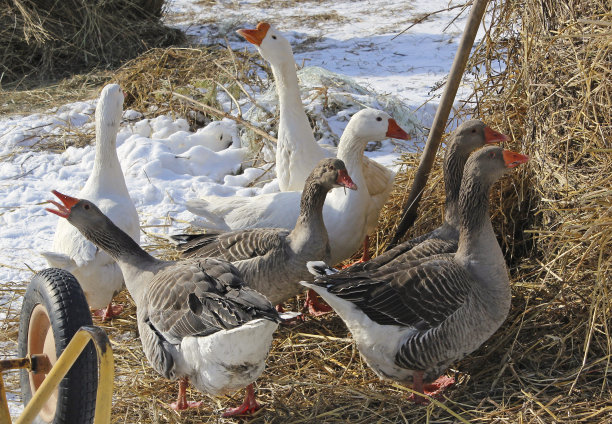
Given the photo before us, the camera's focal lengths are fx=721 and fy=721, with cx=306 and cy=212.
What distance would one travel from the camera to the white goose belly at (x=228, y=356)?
Answer: 3.37 meters

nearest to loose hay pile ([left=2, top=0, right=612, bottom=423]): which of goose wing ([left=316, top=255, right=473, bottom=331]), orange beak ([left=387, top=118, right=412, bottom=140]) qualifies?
goose wing ([left=316, top=255, right=473, bottom=331])

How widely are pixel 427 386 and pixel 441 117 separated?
71.1 inches

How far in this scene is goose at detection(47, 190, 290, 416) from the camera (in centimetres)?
342

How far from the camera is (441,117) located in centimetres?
482

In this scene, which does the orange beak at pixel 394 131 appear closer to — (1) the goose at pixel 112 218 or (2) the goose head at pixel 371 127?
(2) the goose head at pixel 371 127

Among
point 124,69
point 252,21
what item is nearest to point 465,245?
point 124,69

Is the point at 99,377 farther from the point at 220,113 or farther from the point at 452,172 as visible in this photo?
the point at 220,113

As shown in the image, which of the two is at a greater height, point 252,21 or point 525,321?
point 252,21

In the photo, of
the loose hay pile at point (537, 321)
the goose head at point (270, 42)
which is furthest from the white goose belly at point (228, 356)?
the goose head at point (270, 42)

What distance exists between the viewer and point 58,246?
4.98 metres

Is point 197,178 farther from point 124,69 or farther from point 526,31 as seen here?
point 526,31

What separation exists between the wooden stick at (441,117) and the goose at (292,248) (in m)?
0.72

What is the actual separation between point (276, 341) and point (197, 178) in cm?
281

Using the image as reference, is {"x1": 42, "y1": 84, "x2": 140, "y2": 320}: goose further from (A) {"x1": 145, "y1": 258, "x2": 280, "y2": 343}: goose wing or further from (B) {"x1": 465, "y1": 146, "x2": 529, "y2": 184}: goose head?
(B) {"x1": 465, "y1": 146, "x2": 529, "y2": 184}: goose head
